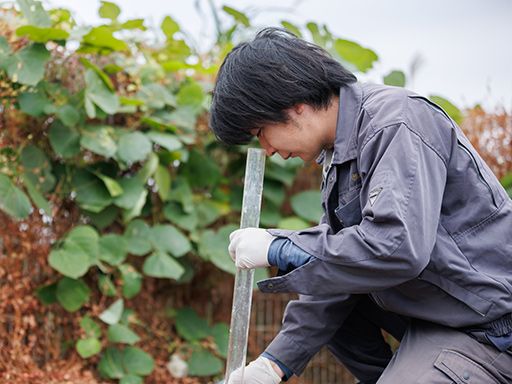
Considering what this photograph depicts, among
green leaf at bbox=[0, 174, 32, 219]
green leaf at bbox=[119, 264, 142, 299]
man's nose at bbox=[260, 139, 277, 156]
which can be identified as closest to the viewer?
man's nose at bbox=[260, 139, 277, 156]

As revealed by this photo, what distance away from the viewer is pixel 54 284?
9.40ft

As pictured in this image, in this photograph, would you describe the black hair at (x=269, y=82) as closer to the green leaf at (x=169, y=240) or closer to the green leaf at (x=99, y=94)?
the green leaf at (x=99, y=94)

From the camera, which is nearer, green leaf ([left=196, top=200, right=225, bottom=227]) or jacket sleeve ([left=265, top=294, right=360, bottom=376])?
jacket sleeve ([left=265, top=294, right=360, bottom=376])

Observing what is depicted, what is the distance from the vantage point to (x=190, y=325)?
3.28 metres

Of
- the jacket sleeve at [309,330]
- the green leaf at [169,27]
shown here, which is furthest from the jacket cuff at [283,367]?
the green leaf at [169,27]

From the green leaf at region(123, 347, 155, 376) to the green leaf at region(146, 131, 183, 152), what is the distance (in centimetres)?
79

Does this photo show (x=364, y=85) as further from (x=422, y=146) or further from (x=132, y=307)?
(x=132, y=307)

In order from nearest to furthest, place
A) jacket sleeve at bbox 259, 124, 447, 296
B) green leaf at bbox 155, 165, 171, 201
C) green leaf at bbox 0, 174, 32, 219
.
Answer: jacket sleeve at bbox 259, 124, 447, 296 → green leaf at bbox 0, 174, 32, 219 → green leaf at bbox 155, 165, 171, 201

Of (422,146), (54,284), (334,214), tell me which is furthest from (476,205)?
(54,284)

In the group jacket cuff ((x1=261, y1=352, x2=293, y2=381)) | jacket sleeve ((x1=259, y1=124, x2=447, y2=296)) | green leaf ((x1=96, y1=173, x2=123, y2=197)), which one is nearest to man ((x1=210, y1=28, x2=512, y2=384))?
jacket sleeve ((x1=259, y1=124, x2=447, y2=296))

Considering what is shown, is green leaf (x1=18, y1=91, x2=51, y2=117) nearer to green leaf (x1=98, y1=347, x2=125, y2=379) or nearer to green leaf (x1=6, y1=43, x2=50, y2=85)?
green leaf (x1=6, y1=43, x2=50, y2=85)

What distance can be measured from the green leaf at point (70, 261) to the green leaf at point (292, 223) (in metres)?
0.91

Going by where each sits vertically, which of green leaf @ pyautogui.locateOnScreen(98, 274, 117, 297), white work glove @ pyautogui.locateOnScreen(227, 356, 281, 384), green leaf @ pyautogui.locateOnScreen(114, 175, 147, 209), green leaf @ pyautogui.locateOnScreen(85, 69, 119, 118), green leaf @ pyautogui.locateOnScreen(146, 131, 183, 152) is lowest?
green leaf @ pyautogui.locateOnScreen(98, 274, 117, 297)

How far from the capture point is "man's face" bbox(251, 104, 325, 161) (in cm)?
158
